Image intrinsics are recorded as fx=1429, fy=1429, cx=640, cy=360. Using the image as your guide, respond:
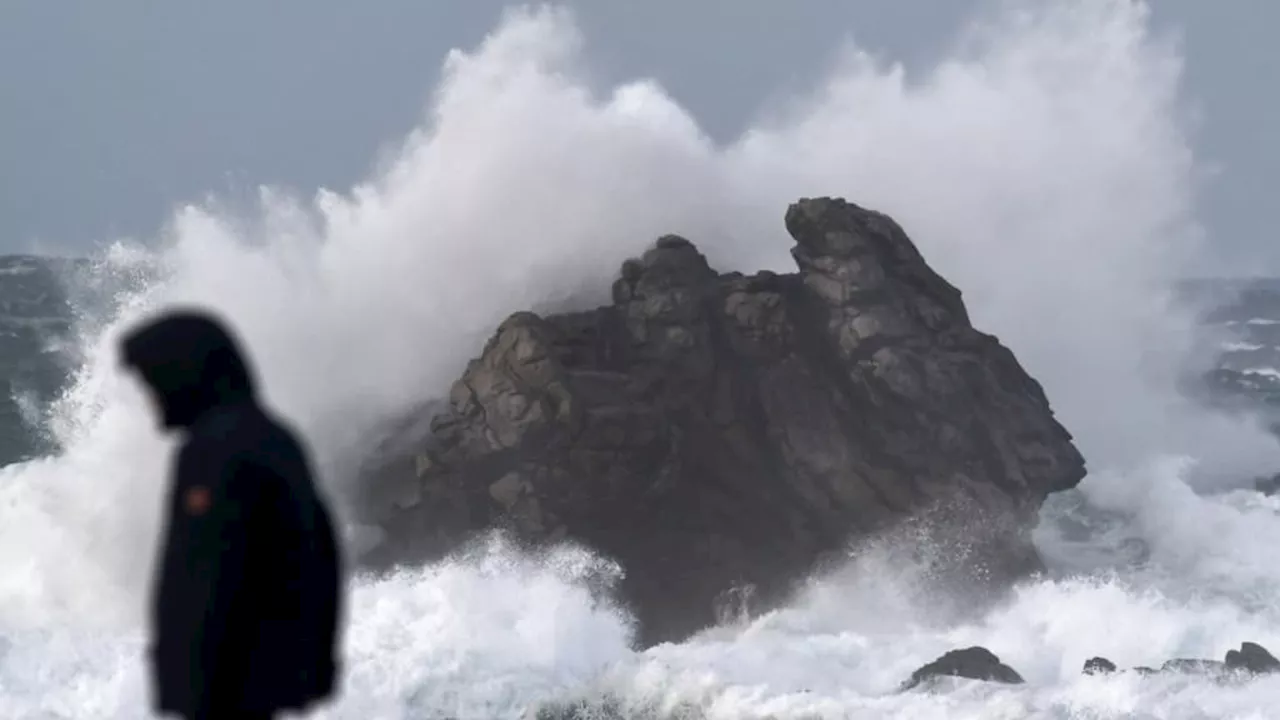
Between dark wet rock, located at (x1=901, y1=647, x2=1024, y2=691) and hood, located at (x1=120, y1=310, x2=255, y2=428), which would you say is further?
dark wet rock, located at (x1=901, y1=647, x2=1024, y2=691)

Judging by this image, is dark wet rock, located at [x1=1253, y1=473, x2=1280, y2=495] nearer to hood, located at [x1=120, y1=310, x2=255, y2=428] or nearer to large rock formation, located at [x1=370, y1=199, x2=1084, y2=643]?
large rock formation, located at [x1=370, y1=199, x2=1084, y2=643]

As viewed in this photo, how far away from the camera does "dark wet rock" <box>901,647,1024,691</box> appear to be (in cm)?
2364

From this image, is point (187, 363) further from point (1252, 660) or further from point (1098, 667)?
point (1252, 660)

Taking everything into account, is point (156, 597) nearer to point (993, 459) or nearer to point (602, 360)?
point (602, 360)

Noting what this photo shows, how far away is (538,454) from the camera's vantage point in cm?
3017

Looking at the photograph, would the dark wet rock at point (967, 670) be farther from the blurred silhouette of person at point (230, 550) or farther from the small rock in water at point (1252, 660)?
the blurred silhouette of person at point (230, 550)

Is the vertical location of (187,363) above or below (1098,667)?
below


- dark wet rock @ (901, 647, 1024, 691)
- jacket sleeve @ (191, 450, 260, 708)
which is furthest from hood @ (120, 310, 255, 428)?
dark wet rock @ (901, 647, 1024, 691)

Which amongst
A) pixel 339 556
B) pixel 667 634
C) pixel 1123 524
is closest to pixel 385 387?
pixel 667 634

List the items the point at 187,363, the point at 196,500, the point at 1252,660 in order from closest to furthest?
the point at 196,500
the point at 187,363
the point at 1252,660

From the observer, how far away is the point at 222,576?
10.3 feet

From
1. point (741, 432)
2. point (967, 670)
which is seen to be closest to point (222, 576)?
point (967, 670)

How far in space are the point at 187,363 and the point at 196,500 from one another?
407 millimetres

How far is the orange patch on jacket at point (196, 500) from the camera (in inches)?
123
